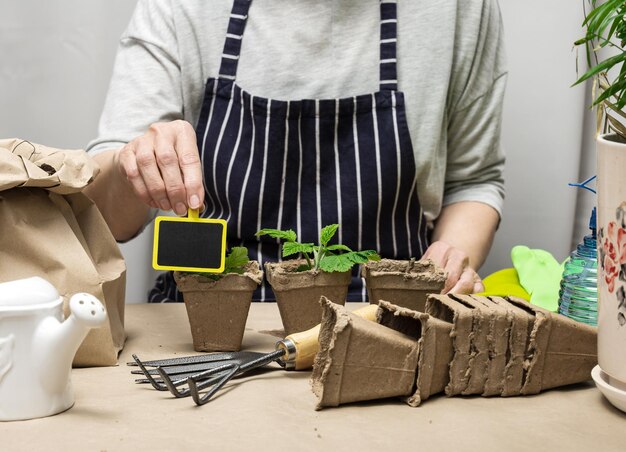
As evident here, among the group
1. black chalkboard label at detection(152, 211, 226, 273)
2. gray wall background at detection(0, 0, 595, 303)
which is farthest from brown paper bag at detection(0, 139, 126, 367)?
gray wall background at detection(0, 0, 595, 303)

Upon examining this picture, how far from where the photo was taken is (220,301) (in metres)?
0.86

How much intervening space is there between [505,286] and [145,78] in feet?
2.26

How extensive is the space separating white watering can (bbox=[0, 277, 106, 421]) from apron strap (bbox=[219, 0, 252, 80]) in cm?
78

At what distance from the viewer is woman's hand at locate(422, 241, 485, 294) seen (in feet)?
3.62

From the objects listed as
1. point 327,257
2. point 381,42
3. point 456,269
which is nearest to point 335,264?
point 327,257

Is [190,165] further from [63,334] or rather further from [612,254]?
[612,254]

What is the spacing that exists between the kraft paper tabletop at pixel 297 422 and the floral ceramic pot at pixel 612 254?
0.06 meters

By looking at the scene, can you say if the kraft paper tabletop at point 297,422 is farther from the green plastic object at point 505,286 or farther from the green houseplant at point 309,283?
the green plastic object at point 505,286

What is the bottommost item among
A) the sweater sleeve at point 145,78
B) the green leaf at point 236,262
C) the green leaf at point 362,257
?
the green leaf at point 236,262

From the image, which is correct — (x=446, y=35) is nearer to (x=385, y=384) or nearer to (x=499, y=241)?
(x=499, y=241)

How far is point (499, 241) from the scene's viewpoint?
1.89 meters

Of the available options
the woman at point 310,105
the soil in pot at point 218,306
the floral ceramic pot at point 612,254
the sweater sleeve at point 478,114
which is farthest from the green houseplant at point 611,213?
the sweater sleeve at point 478,114

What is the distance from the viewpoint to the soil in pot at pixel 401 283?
85 centimetres

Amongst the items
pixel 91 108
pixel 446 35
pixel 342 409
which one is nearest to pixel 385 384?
pixel 342 409
